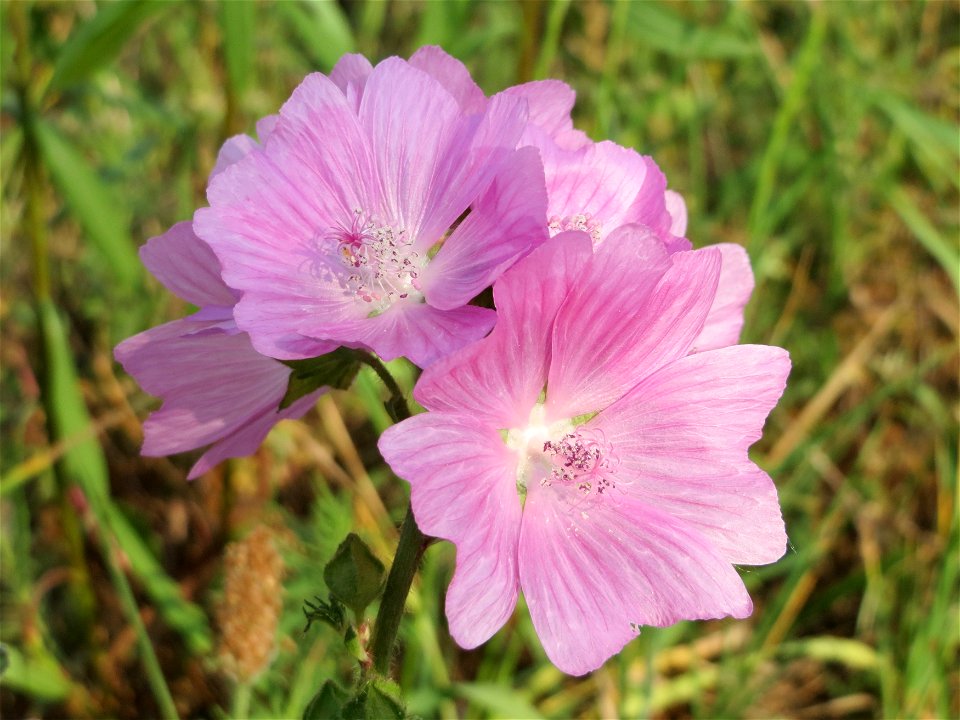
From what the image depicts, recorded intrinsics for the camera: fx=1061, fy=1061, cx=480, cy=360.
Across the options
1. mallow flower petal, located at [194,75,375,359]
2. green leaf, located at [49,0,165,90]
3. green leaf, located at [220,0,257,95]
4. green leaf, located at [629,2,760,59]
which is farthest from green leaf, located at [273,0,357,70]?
mallow flower petal, located at [194,75,375,359]

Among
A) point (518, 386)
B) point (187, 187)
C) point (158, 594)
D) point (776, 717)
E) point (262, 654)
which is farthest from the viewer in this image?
point (187, 187)

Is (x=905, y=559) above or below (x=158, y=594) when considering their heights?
below

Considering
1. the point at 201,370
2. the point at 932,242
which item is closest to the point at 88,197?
the point at 201,370

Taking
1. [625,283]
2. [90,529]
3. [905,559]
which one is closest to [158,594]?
[90,529]

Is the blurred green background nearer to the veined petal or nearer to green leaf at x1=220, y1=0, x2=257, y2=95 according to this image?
green leaf at x1=220, y1=0, x2=257, y2=95

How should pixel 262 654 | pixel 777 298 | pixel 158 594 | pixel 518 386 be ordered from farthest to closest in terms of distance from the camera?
pixel 777 298, pixel 158 594, pixel 262 654, pixel 518 386

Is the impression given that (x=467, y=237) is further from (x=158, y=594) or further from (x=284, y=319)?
(x=158, y=594)

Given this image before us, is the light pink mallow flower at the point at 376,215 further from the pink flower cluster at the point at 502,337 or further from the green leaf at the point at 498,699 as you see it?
the green leaf at the point at 498,699
